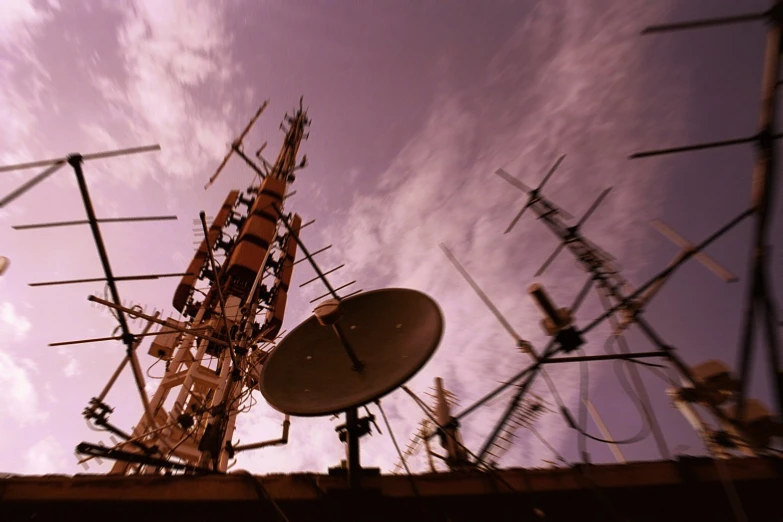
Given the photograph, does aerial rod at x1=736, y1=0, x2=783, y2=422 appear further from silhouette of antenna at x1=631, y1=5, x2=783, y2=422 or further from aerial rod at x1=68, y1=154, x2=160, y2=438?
aerial rod at x1=68, y1=154, x2=160, y2=438

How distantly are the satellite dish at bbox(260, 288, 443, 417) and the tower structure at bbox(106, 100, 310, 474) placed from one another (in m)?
1.32

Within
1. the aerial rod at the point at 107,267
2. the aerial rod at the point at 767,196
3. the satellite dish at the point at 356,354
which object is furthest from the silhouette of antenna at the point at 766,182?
the aerial rod at the point at 107,267

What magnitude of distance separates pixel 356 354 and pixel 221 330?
13.8m

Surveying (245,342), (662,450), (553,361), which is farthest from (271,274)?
(662,450)

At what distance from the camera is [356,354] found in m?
4.19

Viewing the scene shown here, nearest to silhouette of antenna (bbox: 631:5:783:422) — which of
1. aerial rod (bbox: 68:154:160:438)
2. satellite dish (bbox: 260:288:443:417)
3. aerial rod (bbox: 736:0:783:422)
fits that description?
aerial rod (bbox: 736:0:783:422)

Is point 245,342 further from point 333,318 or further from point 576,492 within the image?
point 576,492

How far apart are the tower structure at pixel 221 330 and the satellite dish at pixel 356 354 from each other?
4.34ft

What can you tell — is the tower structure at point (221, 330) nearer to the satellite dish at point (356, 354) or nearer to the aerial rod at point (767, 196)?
the satellite dish at point (356, 354)

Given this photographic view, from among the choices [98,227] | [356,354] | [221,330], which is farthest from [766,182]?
[221,330]

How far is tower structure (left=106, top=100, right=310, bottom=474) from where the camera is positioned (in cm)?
759

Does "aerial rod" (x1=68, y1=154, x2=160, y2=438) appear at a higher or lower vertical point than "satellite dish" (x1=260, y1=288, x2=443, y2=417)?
higher

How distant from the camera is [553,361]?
550 cm

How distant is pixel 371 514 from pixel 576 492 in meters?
1.60
